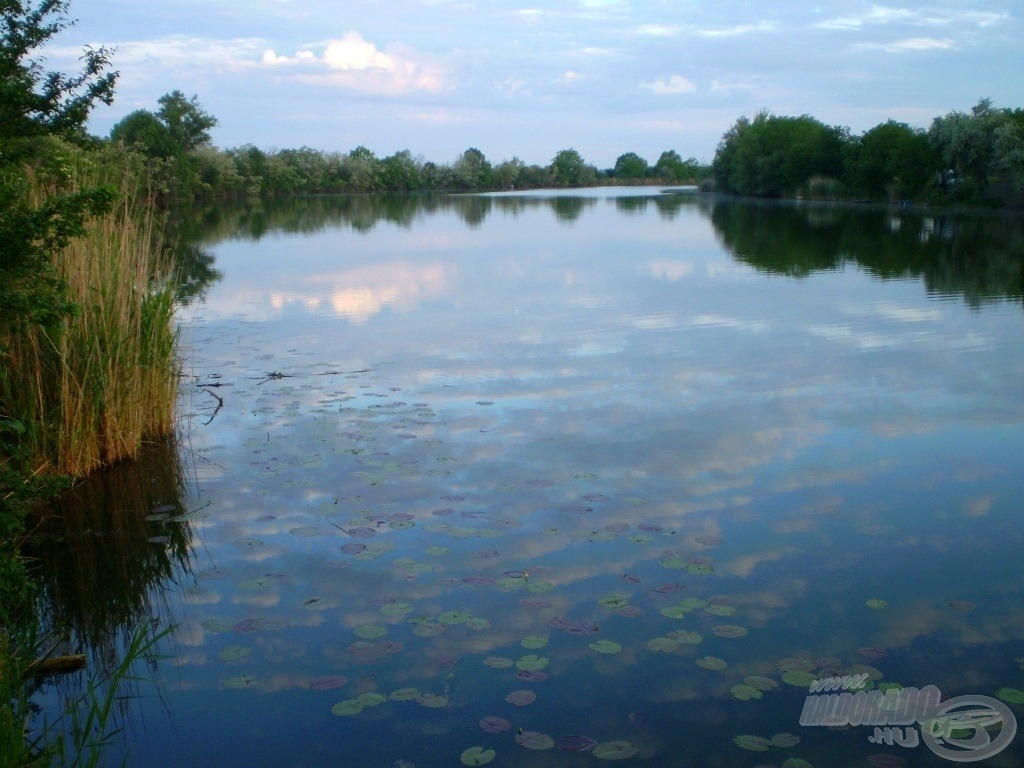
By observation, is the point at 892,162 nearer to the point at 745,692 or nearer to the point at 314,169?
the point at 745,692

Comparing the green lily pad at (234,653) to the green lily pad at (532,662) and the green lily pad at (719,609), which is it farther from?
the green lily pad at (719,609)

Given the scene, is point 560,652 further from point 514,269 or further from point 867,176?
point 867,176

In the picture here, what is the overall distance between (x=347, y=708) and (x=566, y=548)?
187cm

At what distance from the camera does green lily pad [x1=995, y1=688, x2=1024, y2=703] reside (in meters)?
3.87

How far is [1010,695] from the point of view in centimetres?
391

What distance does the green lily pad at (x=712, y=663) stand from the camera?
4195mm

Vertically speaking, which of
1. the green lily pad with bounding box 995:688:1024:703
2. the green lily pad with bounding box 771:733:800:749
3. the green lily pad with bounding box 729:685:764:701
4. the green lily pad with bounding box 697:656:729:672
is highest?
the green lily pad with bounding box 995:688:1024:703

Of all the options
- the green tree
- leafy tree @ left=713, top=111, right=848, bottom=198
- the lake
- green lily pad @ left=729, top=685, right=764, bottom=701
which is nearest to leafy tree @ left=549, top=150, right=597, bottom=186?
the green tree

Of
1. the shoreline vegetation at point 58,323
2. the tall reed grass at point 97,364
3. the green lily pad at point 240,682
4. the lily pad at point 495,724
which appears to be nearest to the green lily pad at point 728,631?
the lily pad at point 495,724

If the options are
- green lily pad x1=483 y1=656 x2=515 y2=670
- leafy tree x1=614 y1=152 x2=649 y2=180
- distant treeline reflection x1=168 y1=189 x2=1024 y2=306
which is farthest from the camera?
leafy tree x1=614 y1=152 x2=649 y2=180

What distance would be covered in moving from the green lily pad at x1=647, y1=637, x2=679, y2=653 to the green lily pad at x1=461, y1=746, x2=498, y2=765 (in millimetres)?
1036

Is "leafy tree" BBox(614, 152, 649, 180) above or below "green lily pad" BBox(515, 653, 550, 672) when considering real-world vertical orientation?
above

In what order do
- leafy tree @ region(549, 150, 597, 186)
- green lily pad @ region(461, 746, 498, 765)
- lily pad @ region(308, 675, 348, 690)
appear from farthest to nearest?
1. leafy tree @ region(549, 150, 597, 186)
2. lily pad @ region(308, 675, 348, 690)
3. green lily pad @ region(461, 746, 498, 765)

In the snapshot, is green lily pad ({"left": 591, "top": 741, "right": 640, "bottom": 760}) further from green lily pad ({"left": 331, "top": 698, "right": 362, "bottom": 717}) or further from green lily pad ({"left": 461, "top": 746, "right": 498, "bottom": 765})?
green lily pad ({"left": 331, "top": 698, "right": 362, "bottom": 717})
